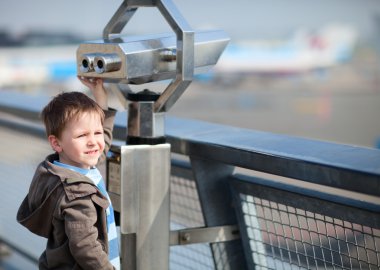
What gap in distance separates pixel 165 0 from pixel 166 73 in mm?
207

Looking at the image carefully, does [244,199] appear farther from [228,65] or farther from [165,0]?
[228,65]

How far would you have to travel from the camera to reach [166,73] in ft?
6.83

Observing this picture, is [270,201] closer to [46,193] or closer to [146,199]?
[146,199]

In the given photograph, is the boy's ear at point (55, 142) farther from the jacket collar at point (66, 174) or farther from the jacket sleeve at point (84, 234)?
the jacket sleeve at point (84, 234)

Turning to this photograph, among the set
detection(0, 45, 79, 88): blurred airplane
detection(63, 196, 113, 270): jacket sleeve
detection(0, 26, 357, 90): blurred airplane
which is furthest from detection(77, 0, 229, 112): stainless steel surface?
detection(0, 45, 79, 88): blurred airplane

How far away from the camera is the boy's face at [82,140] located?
2.04m

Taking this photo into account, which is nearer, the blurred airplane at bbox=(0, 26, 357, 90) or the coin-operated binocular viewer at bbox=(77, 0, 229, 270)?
the coin-operated binocular viewer at bbox=(77, 0, 229, 270)

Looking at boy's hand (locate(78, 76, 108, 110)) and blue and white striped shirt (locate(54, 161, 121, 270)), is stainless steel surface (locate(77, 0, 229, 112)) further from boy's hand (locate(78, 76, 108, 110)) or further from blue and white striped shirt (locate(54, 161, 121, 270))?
blue and white striped shirt (locate(54, 161, 121, 270))

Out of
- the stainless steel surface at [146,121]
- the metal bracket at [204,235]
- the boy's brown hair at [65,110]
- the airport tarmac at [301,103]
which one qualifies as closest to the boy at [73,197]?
the boy's brown hair at [65,110]

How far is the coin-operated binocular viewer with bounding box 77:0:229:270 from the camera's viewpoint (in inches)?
78.4

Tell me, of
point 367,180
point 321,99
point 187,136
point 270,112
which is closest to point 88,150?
point 187,136

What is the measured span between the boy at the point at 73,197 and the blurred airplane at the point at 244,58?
15116 mm

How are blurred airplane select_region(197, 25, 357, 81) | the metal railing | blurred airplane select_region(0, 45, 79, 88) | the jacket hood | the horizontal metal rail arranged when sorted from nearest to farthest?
the horizontal metal rail, the metal railing, the jacket hood, blurred airplane select_region(0, 45, 79, 88), blurred airplane select_region(197, 25, 357, 81)

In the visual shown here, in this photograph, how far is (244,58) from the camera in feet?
88.7
